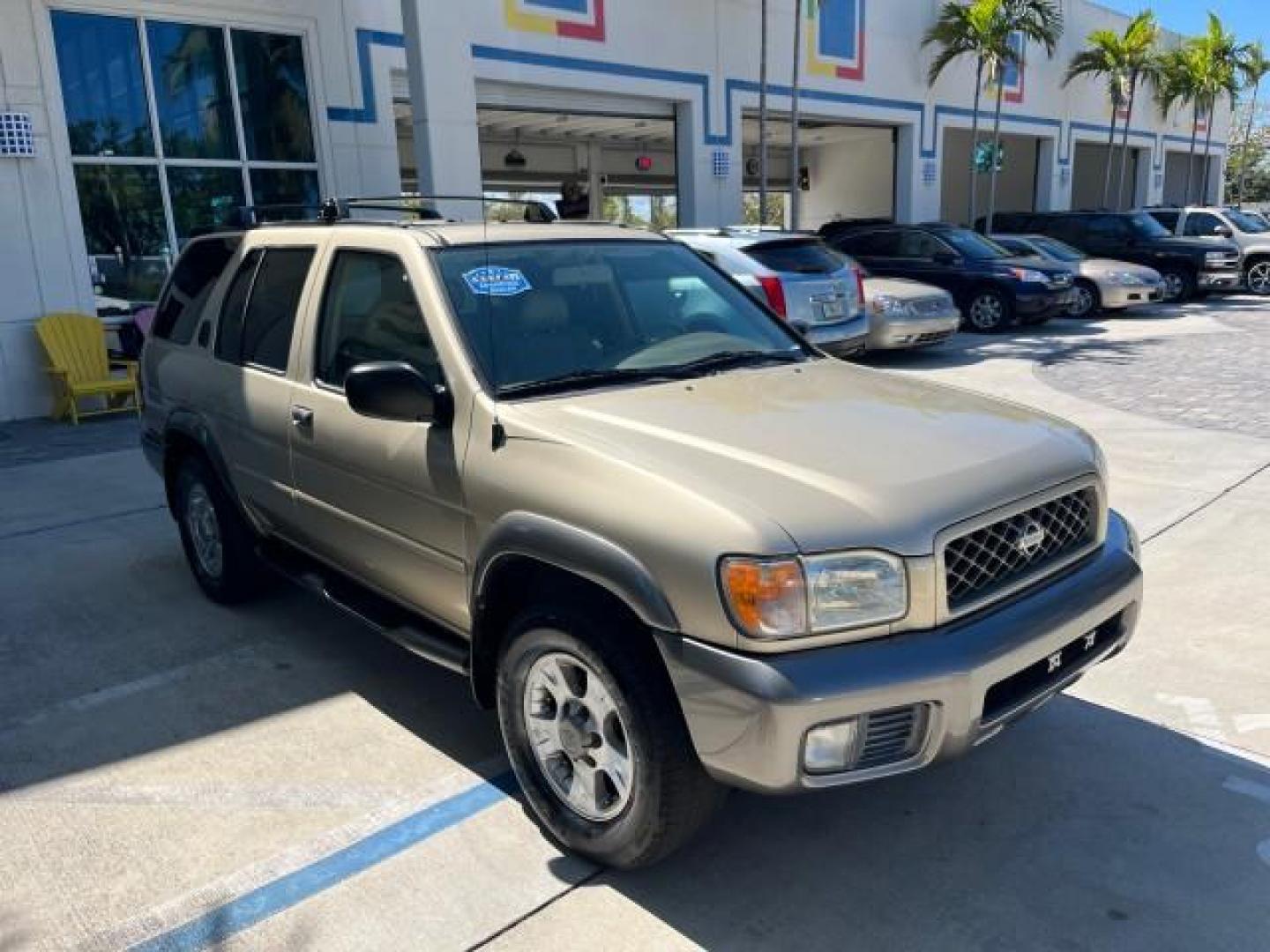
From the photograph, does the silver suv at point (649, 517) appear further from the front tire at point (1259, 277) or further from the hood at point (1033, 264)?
the front tire at point (1259, 277)

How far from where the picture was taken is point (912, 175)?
21.7m

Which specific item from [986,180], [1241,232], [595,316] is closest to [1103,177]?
[986,180]

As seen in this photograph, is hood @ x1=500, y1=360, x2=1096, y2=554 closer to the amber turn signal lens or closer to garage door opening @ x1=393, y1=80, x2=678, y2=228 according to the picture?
the amber turn signal lens

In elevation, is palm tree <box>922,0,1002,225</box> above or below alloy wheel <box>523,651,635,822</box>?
above

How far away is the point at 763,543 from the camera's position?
235cm

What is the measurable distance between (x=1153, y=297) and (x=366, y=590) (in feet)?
53.8

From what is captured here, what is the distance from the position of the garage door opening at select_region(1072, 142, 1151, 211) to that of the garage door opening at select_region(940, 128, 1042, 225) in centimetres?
151

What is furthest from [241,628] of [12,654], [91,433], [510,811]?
[91,433]

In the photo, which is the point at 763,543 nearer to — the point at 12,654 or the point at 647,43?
the point at 12,654

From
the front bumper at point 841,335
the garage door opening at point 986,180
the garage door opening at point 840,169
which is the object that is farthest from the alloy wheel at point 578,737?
the garage door opening at point 986,180

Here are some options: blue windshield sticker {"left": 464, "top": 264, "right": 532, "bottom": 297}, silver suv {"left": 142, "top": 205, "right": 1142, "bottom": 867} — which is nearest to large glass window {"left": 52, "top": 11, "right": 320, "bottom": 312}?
silver suv {"left": 142, "top": 205, "right": 1142, "bottom": 867}

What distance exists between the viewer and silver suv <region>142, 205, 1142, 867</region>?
2.39m

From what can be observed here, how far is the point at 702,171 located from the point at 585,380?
14.8 m

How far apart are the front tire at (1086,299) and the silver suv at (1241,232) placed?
4.60 meters
